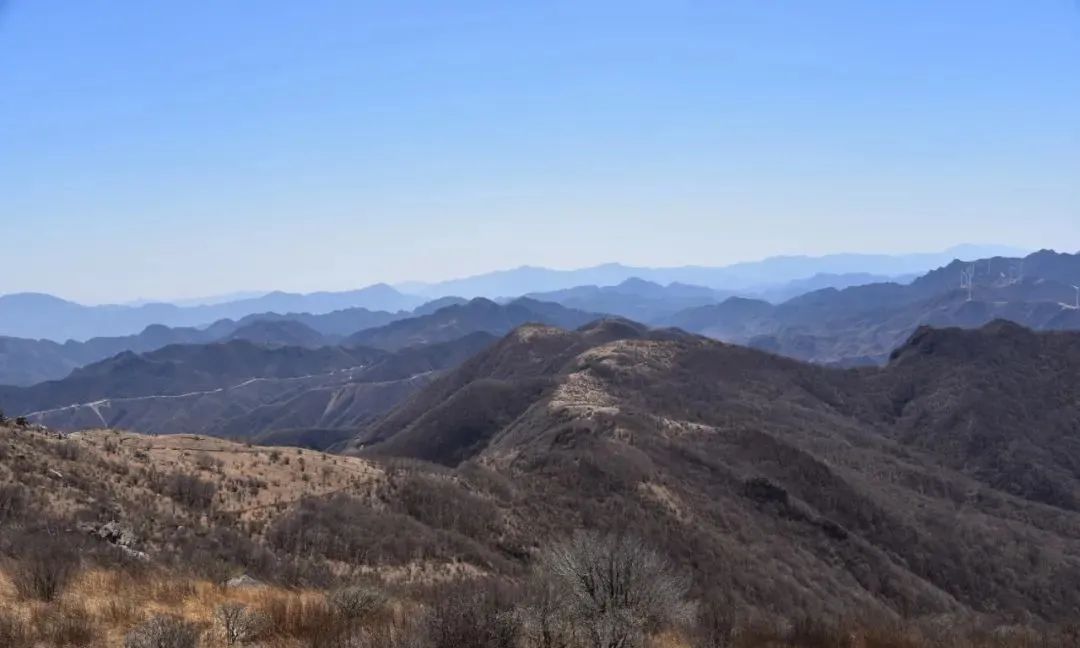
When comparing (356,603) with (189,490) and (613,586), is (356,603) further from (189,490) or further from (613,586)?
Answer: (189,490)

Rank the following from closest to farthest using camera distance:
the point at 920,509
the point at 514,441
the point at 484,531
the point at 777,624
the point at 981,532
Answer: the point at 777,624 → the point at 484,531 → the point at 981,532 → the point at 920,509 → the point at 514,441

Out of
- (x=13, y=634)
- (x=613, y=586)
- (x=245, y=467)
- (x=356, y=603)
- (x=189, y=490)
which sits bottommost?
(x=245, y=467)

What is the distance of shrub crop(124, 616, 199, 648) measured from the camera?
9047 mm

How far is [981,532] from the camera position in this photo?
59.1m

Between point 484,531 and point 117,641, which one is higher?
point 117,641

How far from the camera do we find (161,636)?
9.17 m

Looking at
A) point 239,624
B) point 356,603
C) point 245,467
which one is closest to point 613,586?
point 356,603

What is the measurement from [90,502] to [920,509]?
66.5 meters

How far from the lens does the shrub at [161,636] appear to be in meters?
9.05

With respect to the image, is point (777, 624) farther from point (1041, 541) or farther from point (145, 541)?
point (1041, 541)

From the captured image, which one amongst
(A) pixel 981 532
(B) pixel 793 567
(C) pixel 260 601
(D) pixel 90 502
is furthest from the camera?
(A) pixel 981 532

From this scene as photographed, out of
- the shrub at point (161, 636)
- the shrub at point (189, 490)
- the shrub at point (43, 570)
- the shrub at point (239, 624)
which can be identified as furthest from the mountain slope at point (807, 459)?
the shrub at point (161, 636)

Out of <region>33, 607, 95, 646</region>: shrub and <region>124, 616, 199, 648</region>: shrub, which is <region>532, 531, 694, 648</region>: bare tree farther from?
<region>33, 607, 95, 646</region>: shrub

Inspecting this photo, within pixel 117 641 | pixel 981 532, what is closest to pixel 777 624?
pixel 117 641
